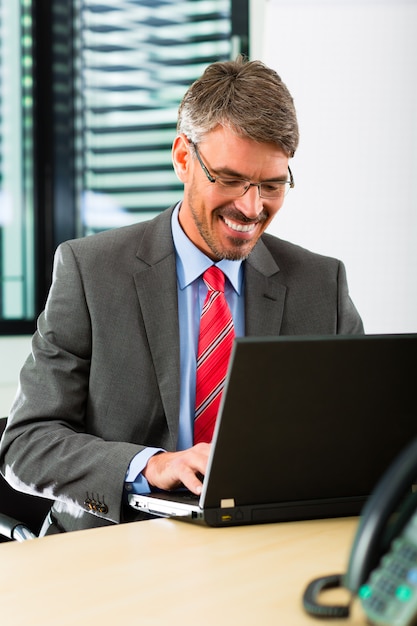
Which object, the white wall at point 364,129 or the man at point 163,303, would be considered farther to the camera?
the white wall at point 364,129

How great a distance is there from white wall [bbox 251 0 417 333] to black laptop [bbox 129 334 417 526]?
167 centimetres

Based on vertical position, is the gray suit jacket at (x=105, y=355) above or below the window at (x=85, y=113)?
below

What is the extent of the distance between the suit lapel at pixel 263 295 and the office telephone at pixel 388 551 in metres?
1.00

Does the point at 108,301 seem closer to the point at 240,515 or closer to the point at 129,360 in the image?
the point at 129,360

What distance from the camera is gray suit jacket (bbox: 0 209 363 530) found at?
1518 millimetres

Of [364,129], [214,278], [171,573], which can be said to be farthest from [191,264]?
[364,129]

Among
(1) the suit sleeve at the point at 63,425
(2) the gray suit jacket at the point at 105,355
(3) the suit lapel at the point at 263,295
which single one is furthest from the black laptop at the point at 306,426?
(3) the suit lapel at the point at 263,295

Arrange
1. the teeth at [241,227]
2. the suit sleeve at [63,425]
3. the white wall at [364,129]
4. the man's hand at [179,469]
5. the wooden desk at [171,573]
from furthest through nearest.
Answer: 1. the white wall at [364,129]
2. the teeth at [241,227]
3. the suit sleeve at [63,425]
4. the man's hand at [179,469]
5. the wooden desk at [171,573]

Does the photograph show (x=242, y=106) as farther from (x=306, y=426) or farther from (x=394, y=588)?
(x=394, y=588)

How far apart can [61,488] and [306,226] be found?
65.2 inches

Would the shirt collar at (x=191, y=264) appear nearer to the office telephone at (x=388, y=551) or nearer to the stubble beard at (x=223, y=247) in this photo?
the stubble beard at (x=223, y=247)

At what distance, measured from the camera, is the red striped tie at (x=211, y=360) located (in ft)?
5.50

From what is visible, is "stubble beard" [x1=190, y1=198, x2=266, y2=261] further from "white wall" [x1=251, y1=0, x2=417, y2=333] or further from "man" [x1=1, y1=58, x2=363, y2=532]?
"white wall" [x1=251, y1=0, x2=417, y2=333]

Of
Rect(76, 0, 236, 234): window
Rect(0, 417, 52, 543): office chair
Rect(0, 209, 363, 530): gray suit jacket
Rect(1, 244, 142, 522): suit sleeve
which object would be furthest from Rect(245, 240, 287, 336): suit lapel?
Rect(76, 0, 236, 234): window
